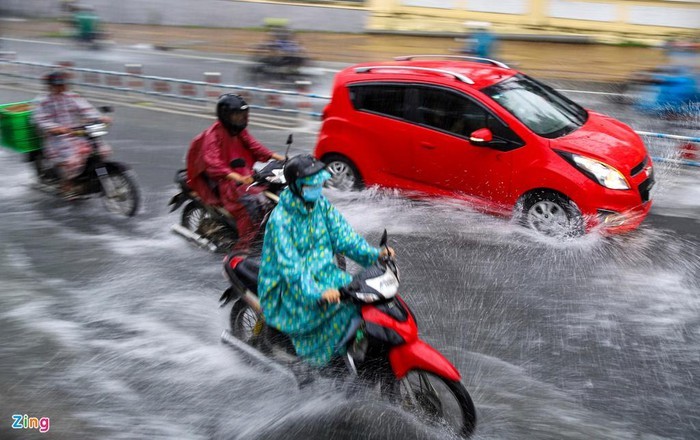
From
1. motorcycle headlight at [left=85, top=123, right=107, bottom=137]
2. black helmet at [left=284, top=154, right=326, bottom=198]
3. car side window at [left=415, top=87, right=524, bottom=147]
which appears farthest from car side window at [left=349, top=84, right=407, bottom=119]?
black helmet at [left=284, top=154, right=326, bottom=198]

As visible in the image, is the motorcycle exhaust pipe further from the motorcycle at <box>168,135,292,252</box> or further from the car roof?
the car roof

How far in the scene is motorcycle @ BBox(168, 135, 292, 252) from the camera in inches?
267

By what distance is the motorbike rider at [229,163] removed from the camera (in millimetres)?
6891

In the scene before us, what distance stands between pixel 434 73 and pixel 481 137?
116 centimetres

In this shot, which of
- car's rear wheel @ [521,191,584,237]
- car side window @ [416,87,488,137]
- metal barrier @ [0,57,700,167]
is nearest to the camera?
car's rear wheel @ [521,191,584,237]

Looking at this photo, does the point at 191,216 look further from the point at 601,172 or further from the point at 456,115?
the point at 601,172

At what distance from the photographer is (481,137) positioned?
24.1 ft

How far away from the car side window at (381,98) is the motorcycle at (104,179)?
9.85ft

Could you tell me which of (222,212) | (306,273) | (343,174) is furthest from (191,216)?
(306,273)

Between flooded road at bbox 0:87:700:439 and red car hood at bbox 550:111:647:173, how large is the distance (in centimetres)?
83

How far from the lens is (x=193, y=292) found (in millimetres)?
6734

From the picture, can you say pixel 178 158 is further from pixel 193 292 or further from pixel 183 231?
pixel 193 292

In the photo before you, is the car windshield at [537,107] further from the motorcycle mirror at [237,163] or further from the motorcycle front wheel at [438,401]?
the motorcycle front wheel at [438,401]

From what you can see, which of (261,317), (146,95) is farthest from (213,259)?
(146,95)
